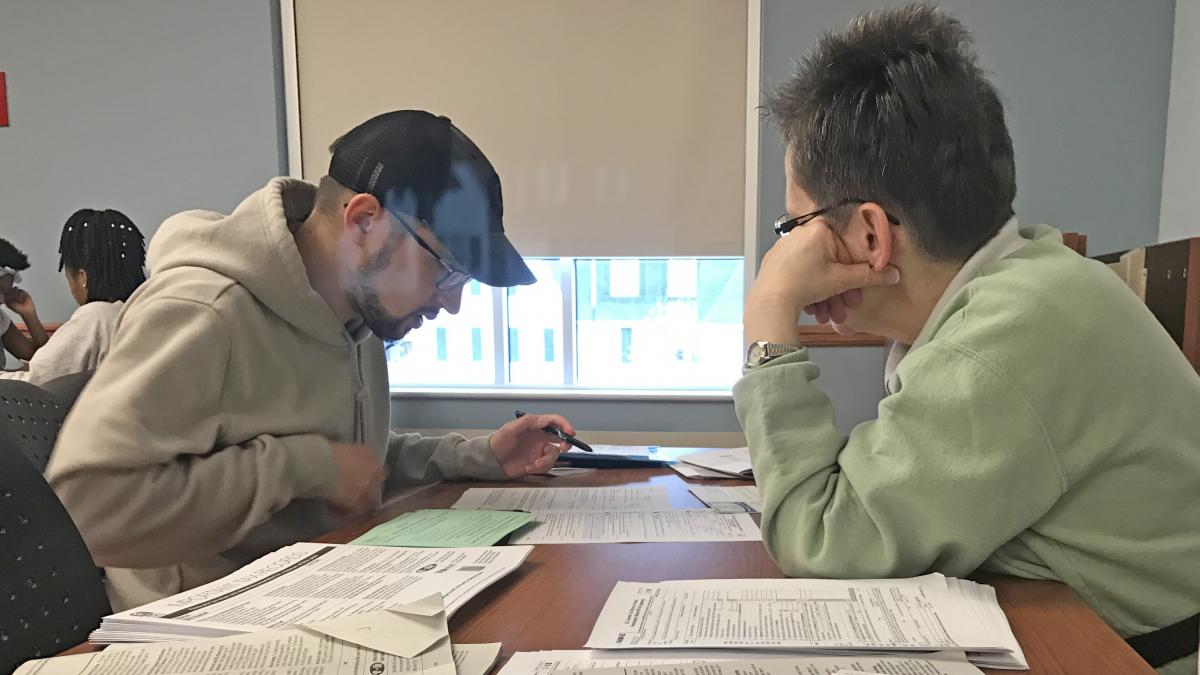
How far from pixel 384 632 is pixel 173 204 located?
2.97m

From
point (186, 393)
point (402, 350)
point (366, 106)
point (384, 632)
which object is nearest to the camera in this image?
point (384, 632)

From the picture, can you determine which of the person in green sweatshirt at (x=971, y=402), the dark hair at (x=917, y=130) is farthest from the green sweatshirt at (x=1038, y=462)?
the dark hair at (x=917, y=130)

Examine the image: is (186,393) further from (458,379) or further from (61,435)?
(458,379)

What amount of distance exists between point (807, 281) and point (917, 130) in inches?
7.8

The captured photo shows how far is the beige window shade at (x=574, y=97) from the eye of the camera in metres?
2.69

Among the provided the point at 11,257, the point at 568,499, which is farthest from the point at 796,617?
the point at 11,257

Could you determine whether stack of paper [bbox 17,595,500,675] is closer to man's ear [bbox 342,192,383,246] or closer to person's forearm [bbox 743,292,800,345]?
person's forearm [bbox 743,292,800,345]

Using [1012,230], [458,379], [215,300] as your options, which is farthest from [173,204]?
[1012,230]

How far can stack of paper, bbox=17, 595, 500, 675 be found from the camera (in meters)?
0.54

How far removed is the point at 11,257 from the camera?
112 inches

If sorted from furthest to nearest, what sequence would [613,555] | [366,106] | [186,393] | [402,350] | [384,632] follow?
[402,350] < [366,106] < [186,393] < [613,555] < [384,632]

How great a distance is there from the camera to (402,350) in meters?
3.07

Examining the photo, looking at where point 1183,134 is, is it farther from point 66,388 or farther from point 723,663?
point 66,388

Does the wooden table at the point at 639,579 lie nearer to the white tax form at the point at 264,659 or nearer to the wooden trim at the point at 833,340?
the white tax form at the point at 264,659
